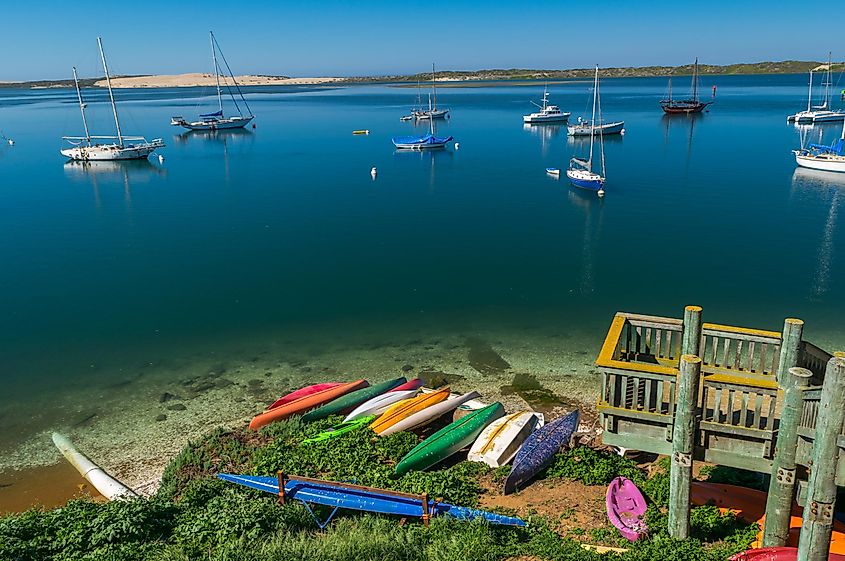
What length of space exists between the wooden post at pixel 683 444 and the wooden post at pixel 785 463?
125 centimetres

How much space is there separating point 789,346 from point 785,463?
2.43 meters

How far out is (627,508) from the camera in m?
12.1

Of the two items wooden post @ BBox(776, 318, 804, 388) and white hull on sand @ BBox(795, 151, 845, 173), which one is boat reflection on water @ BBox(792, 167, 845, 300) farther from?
wooden post @ BBox(776, 318, 804, 388)

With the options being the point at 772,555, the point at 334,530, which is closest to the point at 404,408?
the point at 334,530

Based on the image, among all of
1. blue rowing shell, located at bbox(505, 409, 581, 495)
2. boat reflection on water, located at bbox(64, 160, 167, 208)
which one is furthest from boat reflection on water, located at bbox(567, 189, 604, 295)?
boat reflection on water, located at bbox(64, 160, 167, 208)

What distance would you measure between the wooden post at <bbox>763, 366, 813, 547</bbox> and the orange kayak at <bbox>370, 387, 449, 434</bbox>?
8695 mm

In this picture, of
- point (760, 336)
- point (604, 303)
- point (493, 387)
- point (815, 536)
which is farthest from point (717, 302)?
point (815, 536)

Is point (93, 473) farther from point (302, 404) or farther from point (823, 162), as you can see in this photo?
point (823, 162)

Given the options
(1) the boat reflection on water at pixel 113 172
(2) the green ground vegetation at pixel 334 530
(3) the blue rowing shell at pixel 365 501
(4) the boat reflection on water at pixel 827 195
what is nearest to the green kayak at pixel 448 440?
(2) the green ground vegetation at pixel 334 530

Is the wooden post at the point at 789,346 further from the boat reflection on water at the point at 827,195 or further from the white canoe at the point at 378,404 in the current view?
the boat reflection on water at the point at 827,195

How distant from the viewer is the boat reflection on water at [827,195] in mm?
30797

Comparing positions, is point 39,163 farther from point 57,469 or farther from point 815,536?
point 815,536

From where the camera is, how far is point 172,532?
451 inches

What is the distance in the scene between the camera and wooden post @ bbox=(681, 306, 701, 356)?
38.5ft
